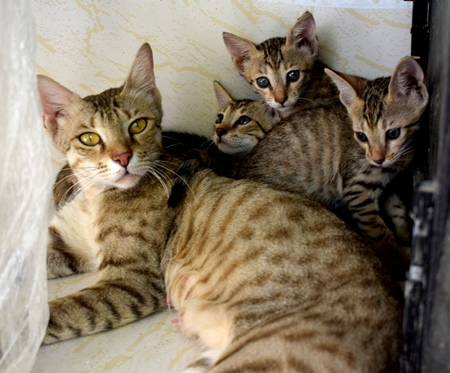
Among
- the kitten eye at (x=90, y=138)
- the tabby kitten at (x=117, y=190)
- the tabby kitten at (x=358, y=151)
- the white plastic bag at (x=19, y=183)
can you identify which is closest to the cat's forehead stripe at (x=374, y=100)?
the tabby kitten at (x=358, y=151)

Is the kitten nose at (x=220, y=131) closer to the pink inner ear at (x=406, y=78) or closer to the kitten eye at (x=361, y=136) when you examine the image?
the kitten eye at (x=361, y=136)

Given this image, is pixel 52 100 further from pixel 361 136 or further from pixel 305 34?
pixel 361 136

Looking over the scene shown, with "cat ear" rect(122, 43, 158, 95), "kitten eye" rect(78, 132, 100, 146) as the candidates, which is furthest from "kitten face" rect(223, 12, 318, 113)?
"kitten eye" rect(78, 132, 100, 146)

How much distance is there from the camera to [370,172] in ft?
9.18

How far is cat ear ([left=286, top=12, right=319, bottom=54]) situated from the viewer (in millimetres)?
2865

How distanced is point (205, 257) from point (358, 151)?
3.14 ft

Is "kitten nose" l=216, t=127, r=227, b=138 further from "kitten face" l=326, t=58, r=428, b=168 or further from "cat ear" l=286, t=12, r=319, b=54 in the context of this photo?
"kitten face" l=326, t=58, r=428, b=168

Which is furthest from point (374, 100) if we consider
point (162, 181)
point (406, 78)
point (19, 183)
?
point (19, 183)

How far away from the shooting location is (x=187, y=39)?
121 inches

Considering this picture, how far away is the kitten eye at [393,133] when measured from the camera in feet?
8.43

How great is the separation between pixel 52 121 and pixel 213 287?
1044 millimetres

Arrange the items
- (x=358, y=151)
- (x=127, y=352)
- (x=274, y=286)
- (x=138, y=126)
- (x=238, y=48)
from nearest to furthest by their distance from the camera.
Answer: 1. (x=274, y=286)
2. (x=127, y=352)
3. (x=138, y=126)
4. (x=358, y=151)
5. (x=238, y=48)

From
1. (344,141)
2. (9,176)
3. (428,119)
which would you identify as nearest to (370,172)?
(344,141)

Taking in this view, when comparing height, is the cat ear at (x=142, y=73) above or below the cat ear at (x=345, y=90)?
above
